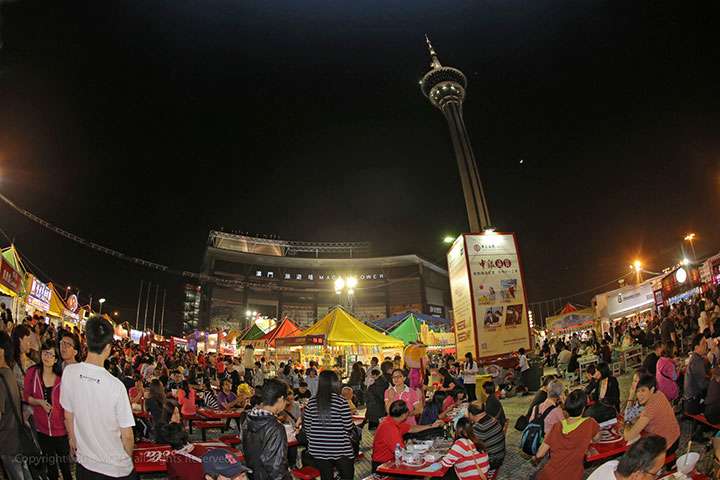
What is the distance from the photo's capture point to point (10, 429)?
432 centimetres

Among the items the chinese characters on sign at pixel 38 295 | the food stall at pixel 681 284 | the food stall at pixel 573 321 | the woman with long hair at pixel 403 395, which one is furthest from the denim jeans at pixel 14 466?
the food stall at pixel 573 321

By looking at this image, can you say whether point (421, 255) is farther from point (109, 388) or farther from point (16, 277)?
point (109, 388)

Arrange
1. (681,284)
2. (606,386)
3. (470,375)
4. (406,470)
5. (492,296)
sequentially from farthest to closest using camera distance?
(681,284), (492,296), (470,375), (606,386), (406,470)

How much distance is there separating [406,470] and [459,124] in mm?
42265

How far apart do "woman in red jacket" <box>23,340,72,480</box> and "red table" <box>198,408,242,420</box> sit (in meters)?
5.20

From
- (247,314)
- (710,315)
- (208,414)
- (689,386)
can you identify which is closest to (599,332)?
(710,315)

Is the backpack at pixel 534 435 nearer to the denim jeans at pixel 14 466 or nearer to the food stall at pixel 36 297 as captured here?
the denim jeans at pixel 14 466

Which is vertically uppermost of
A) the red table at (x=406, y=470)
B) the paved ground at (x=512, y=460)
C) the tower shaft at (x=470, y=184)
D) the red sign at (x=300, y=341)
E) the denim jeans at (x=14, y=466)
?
the tower shaft at (x=470, y=184)

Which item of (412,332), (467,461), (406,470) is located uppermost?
(412,332)

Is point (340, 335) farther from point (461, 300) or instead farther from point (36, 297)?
point (36, 297)

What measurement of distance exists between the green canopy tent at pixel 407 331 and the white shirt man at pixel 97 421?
2166cm

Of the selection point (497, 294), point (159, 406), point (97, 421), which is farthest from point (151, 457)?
point (497, 294)

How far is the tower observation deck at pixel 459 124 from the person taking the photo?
34.8 m

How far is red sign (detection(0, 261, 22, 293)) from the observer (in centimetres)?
1507
